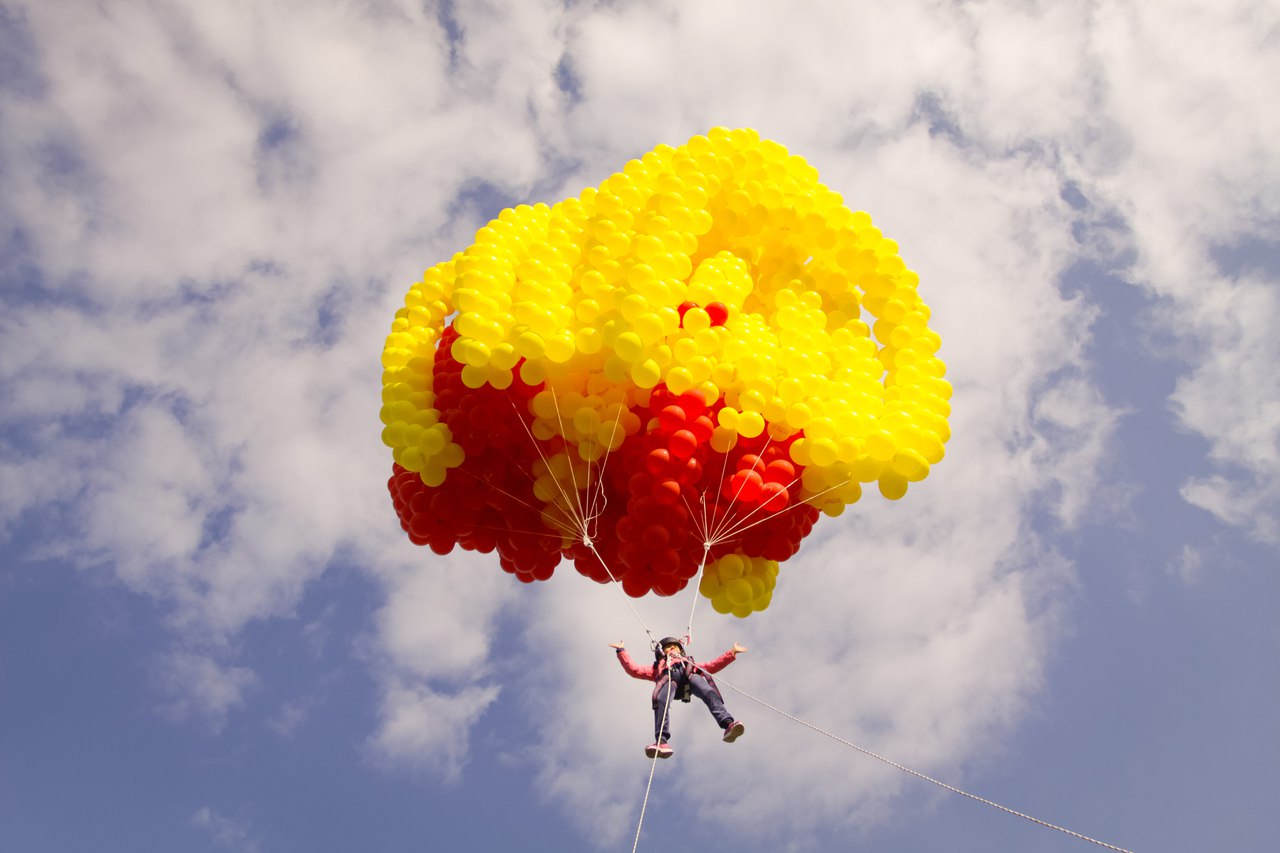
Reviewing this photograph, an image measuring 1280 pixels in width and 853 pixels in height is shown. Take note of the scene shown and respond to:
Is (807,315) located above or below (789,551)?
above

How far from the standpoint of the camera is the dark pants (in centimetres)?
851

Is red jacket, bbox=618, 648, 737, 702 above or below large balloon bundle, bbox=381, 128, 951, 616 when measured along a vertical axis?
below

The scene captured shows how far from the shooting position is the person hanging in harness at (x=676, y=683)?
8.39 metres

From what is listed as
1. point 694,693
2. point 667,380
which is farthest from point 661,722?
point 667,380

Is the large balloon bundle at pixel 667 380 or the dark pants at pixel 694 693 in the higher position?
the large balloon bundle at pixel 667 380

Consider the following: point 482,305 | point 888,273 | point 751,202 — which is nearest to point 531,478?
point 482,305

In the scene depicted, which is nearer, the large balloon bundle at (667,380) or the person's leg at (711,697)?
the large balloon bundle at (667,380)

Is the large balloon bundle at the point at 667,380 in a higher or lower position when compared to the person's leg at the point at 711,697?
higher

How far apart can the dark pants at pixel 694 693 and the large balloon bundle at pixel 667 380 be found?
776 millimetres

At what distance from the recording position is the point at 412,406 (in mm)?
8406

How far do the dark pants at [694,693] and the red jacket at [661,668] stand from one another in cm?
4

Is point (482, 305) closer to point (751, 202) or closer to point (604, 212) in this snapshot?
→ point (604, 212)

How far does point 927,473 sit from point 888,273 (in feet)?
6.52

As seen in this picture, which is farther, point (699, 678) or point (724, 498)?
point (699, 678)
